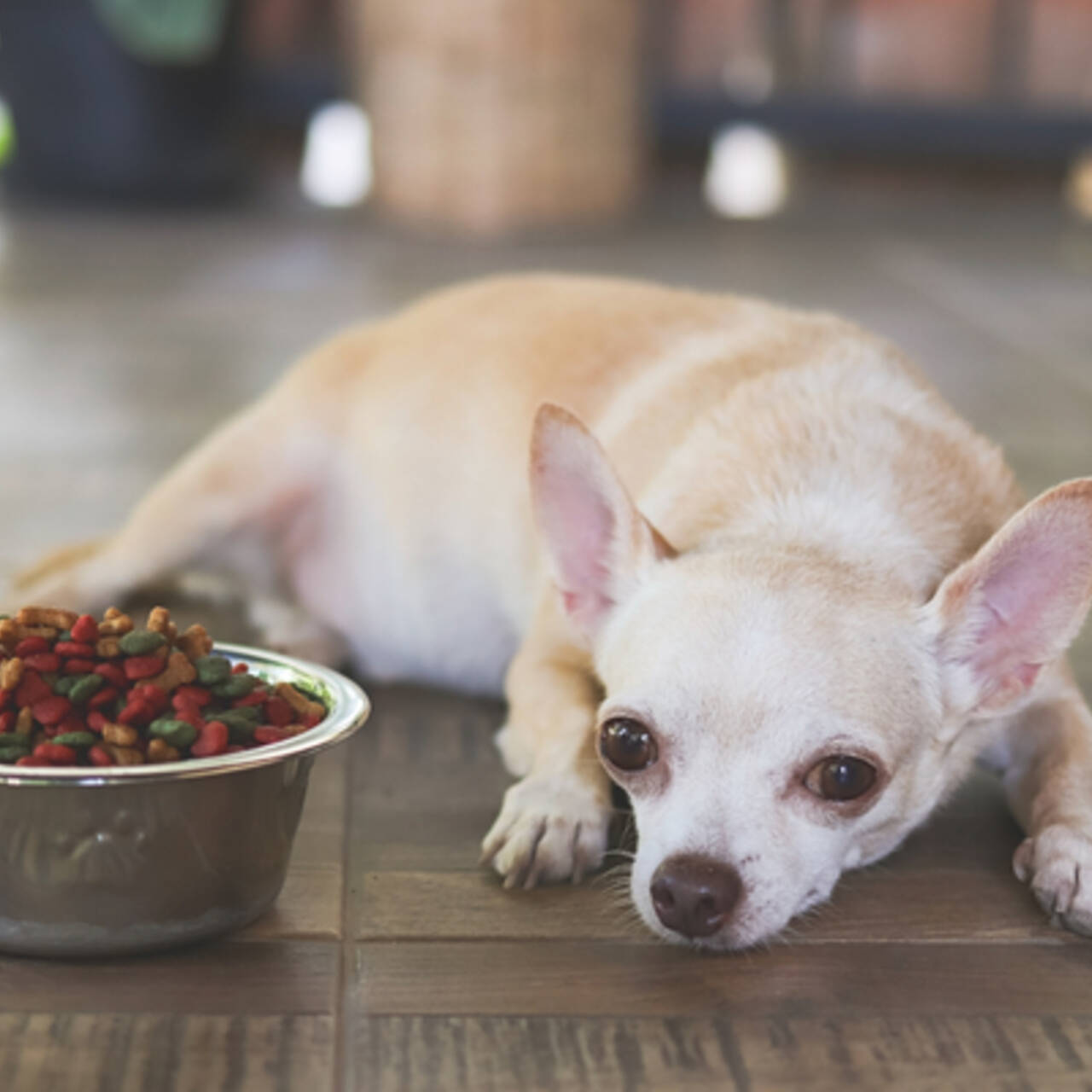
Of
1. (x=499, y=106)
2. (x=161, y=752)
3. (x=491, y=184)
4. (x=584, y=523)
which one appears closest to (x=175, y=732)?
(x=161, y=752)

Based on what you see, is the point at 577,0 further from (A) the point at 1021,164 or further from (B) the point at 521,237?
(A) the point at 1021,164

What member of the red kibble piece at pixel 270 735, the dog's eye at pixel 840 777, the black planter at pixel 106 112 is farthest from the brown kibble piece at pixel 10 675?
the black planter at pixel 106 112

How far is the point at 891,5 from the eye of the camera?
848 centimetres

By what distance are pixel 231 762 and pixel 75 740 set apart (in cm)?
14

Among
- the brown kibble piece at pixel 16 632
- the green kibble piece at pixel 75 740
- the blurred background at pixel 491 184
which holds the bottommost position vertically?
the blurred background at pixel 491 184

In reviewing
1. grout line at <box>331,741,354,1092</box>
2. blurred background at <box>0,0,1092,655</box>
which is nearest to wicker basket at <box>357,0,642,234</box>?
blurred background at <box>0,0,1092,655</box>

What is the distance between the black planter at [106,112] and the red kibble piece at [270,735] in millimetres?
6009

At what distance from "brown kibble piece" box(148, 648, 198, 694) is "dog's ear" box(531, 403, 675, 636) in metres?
0.44

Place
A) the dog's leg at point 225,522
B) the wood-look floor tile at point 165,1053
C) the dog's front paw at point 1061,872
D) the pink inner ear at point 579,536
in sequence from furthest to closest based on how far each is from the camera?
the dog's leg at point 225,522 < the pink inner ear at point 579,536 < the dog's front paw at point 1061,872 < the wood-look floor tile at point 165,1053

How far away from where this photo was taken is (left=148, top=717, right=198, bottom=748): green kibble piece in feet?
5.01

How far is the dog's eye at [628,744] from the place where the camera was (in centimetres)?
166

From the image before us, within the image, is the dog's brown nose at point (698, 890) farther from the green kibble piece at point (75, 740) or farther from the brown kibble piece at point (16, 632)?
the brown kibble piece at point (16, 632)

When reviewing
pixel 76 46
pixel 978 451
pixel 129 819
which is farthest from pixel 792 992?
pixel 76 46

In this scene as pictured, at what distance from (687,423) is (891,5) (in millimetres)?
6982
